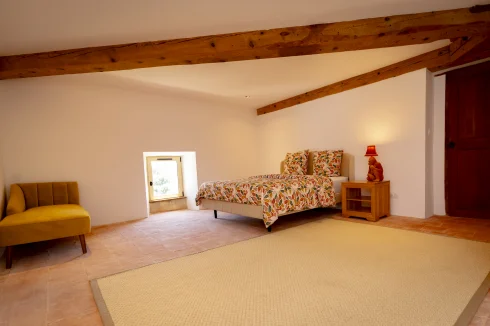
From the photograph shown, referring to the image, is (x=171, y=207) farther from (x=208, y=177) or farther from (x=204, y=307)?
(x=204, y=307)

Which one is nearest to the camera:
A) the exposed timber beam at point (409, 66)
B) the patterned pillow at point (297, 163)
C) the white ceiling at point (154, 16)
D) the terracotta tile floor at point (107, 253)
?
the terracotta tile floor at point (107, 253)

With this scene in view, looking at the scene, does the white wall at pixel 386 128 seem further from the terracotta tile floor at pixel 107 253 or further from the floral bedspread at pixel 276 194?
the floral bedspread at pixel 276 194

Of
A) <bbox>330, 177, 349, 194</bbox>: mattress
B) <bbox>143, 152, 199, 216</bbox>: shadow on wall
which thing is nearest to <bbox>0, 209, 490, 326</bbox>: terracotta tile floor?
<bbox>330, 177, 349, 194</bbox>: mattress

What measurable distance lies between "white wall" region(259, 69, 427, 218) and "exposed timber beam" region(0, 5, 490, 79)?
115 cm

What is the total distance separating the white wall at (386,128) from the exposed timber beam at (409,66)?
0.09 m

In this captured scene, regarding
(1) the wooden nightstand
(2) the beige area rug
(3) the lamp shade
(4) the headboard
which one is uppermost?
(3) the lamp shade

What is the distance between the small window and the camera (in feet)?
16.9

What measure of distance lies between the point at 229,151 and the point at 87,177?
2814 millimetres

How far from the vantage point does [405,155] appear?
3.67m

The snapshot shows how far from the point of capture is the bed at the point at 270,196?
10.4 feet

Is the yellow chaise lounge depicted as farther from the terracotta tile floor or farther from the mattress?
the mattress

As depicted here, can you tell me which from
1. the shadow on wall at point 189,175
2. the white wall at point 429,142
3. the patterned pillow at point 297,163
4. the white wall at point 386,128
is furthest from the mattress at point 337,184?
the shadow on wall at point 189,175

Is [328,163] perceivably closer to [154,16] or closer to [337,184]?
[337,184]

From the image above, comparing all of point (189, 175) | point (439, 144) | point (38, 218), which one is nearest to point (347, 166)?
point (439, 144)
